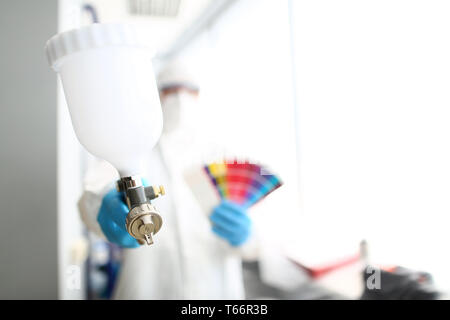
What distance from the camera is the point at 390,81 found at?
55 cm

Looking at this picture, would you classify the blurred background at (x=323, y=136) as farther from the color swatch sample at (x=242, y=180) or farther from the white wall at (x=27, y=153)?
the color swatch sample at (x=242, y=180)

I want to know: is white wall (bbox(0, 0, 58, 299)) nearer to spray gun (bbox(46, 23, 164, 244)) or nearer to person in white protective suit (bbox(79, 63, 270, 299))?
person in white protective suit (bbox(79, 63, 270, 299))

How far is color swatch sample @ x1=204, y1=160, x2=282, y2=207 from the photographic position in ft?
1.85

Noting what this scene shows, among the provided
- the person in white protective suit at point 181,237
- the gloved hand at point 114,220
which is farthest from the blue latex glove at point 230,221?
the gloved hand at point 114,220

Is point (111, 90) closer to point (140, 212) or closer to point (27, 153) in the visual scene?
point (140, 212)

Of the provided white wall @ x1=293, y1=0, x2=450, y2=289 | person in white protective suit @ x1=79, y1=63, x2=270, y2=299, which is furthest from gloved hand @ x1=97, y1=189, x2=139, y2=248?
white wall @ x1=293, y1=0, x2=450, y2=289

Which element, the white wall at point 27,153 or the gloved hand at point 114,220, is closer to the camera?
the gloved hand at point 114,220

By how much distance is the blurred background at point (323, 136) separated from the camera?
0.49 meters

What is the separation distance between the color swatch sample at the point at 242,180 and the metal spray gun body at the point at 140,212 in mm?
306

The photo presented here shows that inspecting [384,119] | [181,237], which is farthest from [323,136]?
[181,237]

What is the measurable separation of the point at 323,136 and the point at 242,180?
→ 0.34 metres

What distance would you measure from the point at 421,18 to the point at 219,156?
0.59 m

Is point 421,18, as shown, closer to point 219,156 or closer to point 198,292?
point 219,156

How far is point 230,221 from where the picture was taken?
0.72m
